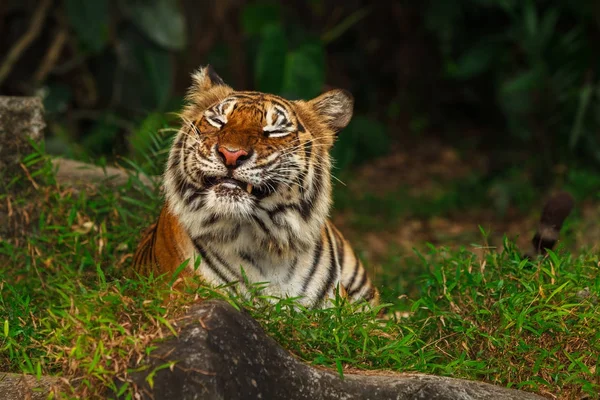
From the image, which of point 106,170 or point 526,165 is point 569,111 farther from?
point 106,170

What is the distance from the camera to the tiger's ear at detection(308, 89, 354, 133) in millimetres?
4320

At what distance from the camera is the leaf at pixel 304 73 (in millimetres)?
7809

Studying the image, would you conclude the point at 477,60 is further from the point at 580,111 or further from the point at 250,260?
the point at 250,260

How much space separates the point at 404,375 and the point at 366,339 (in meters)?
0.18

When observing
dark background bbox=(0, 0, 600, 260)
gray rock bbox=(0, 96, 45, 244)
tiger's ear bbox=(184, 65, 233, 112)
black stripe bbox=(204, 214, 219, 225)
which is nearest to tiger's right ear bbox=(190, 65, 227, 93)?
tiger's ear bbox=(184, 65, 233, 112)

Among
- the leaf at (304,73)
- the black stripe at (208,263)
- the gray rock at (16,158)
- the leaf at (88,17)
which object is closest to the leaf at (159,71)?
the leaf at (88,17)

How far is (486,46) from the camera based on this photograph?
9453mm

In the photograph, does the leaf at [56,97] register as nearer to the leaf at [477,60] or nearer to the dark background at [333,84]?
the dark background at [333,84]

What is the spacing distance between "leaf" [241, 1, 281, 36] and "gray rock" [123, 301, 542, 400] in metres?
5.88

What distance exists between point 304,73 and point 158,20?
1326 millimetres

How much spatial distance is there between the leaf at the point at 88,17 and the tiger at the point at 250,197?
3.85 meters

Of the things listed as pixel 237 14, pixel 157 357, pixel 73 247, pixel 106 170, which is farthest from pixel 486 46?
pixel 157 357

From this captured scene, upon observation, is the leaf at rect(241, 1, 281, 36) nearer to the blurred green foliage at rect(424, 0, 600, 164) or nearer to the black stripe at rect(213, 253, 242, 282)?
the blurred green foliage at rect(424, 0, 600, 164)

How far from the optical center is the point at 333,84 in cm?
1036
